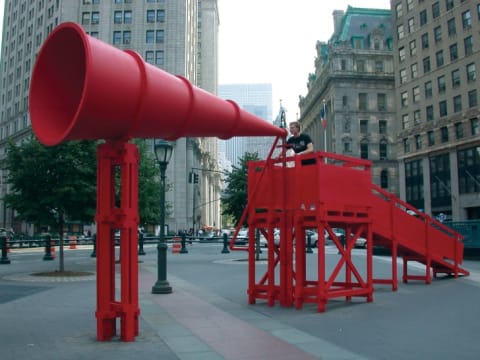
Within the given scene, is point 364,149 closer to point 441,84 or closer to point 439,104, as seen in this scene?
point 439,104

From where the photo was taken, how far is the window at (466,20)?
166ft

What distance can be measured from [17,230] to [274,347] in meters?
90.2

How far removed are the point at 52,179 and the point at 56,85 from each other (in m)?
10.4

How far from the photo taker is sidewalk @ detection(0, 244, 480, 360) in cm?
704

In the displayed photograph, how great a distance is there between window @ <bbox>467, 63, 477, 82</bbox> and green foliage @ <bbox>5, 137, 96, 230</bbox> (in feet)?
143

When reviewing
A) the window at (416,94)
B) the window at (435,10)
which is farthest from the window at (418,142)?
the window at (435,10)

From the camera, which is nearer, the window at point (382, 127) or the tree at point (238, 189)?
the tree at point (238, 189)

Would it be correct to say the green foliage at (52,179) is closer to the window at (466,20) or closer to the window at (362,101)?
the window at (466,20)

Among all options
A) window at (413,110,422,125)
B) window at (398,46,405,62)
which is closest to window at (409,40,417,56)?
window at (398,46,405,62)

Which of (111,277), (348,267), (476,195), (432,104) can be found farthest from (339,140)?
(111,277)

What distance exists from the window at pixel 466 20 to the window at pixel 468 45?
112 centimetres

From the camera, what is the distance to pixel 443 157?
55000mm

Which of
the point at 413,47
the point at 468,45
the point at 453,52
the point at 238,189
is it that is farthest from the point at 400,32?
the point at 238,189

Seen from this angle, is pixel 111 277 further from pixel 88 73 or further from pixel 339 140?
pixel 339 140
